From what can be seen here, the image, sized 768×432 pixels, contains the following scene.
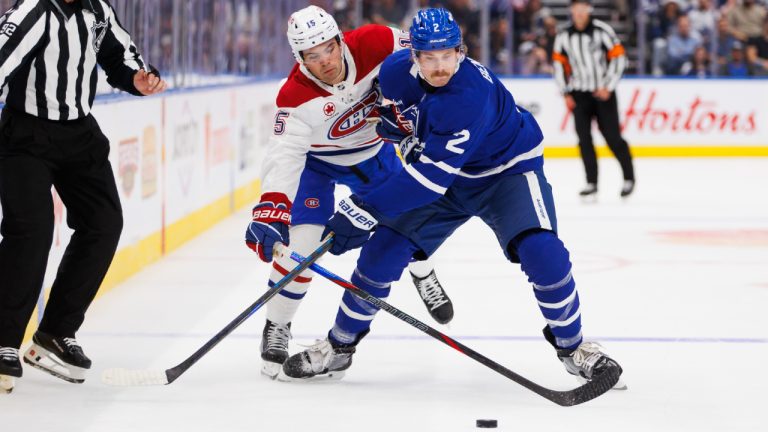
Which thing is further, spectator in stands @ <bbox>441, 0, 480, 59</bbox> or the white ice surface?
spectator in stands @ <bbox>441, 0, 480, 59</bbox>

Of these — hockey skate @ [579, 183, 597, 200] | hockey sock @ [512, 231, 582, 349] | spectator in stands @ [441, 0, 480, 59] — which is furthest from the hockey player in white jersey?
spectator in stands @ [441, 0, 480, 59]

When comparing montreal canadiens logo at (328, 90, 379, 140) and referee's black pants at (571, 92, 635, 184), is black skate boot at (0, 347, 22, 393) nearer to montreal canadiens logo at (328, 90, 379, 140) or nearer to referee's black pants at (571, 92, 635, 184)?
montreal canadiens logo at (328, 90, 379, 140)

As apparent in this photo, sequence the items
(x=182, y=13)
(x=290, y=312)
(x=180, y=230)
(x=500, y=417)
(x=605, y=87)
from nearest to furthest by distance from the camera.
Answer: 1. (x=500, y=417)
2. (x=290, y=312)
3. (x=180, y=230)
4. (x=182, y=13)
5. (x=605, y=87)

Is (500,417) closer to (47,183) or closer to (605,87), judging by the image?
(47,183)

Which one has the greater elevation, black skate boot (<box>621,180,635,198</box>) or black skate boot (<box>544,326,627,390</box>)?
black skate boot (<box>544,326,627,390</box>)

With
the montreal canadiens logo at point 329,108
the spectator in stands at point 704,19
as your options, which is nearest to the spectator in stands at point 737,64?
the spectator in stands at point 704,19

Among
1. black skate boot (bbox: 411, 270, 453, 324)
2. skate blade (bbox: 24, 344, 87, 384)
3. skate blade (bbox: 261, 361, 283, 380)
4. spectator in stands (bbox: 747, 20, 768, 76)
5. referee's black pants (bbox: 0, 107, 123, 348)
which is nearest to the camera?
referee's black pants (bbox: 0, 107, 123, 348)

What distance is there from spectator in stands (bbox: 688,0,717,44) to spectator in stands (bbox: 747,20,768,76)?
38cm

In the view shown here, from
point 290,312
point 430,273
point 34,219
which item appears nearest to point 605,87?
point 430,273

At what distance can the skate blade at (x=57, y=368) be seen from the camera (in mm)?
3270

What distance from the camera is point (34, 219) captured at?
10.4 ft

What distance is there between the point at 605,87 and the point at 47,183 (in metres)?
5.27

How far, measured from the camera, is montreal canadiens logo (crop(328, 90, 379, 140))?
3.48 metres

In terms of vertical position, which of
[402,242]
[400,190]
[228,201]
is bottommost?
[228,201]
